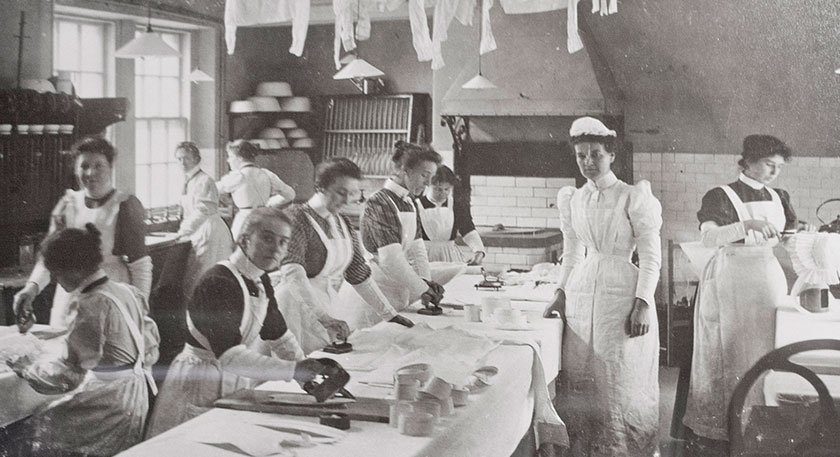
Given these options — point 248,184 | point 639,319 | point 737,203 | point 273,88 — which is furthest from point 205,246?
point 737,203

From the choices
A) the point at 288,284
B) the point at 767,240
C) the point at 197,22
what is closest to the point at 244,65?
the point at 197,22

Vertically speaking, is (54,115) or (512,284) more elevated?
(54,115)

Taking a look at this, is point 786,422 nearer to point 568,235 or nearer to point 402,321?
point 568,235

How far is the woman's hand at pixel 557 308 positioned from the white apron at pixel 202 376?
2.89ft

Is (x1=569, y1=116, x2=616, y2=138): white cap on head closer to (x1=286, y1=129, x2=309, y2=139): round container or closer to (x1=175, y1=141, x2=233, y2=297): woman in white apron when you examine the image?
(x1=286, y1=129, x2=309, y2=139): round container

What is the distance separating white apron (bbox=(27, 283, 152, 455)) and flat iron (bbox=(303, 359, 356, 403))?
32.3 inches

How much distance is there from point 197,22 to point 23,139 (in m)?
0.98

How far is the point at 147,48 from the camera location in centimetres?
274

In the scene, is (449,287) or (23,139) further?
(23,139)

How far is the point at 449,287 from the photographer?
276 centimetres

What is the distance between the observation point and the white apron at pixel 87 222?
2.71 metres

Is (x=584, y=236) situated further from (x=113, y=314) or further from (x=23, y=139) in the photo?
(x=23, y=139)

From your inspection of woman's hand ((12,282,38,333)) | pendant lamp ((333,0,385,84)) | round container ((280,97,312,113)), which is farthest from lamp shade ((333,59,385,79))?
woman's hand ((12,282,38,333))

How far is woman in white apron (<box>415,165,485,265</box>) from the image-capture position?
8.62ft
